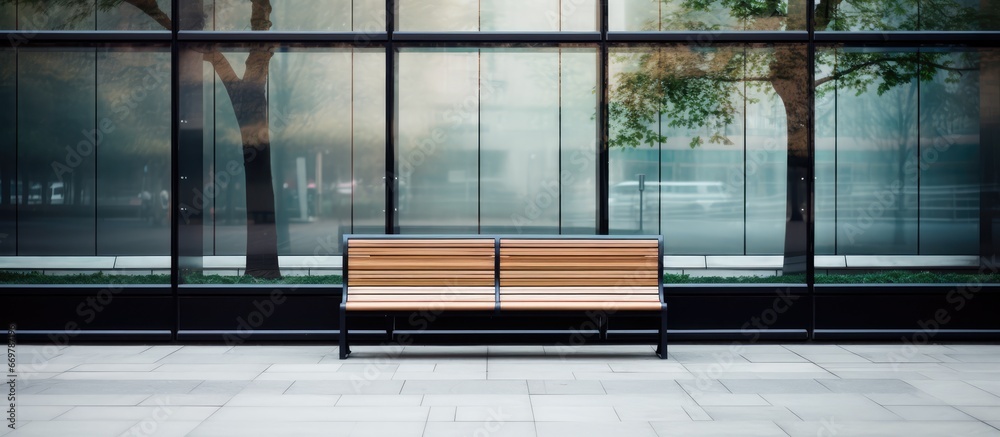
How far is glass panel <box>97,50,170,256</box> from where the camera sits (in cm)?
970

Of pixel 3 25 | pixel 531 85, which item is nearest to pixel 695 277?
pixel 531 85

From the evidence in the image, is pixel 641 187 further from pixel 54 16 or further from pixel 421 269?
pixel 54 16

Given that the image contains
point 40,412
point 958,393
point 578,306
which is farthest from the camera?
point 578,306

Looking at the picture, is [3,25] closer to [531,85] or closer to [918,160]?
[531,85]

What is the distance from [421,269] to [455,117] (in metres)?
2.10

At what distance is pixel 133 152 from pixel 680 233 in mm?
5953

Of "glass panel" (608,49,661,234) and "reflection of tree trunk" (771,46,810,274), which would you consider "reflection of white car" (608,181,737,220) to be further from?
"reflection of tree trunk" (771,46,810,274)

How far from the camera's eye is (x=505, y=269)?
27.9ft

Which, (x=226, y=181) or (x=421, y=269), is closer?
(x=421, y=269)

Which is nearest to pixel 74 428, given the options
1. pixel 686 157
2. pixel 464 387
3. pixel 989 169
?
pixel 464 387

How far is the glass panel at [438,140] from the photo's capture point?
9664 mm

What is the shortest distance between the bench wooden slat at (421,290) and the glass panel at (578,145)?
164 cm

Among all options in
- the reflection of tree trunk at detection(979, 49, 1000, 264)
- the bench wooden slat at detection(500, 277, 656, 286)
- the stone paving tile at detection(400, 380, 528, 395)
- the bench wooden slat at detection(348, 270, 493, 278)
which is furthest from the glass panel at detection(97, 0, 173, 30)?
the reflection of tree trunk at detection(979, 49, 1000, 264)

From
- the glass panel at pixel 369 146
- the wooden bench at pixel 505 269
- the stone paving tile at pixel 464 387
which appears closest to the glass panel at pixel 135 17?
the glass panel at pixel 369 146
